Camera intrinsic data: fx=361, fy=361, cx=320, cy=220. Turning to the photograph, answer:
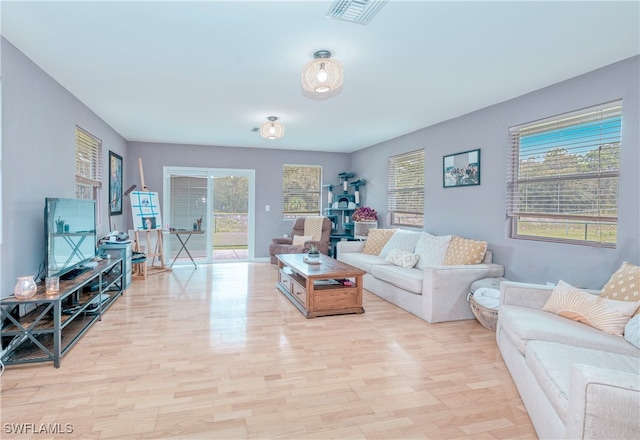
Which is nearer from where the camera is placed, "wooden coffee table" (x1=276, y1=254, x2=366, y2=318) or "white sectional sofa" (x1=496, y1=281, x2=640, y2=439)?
"white sectional sofa" (x1=496, y1=281, x2=640, y2=439)

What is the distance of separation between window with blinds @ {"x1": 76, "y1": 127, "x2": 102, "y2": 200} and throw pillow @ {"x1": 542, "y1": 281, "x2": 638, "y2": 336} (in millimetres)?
4912

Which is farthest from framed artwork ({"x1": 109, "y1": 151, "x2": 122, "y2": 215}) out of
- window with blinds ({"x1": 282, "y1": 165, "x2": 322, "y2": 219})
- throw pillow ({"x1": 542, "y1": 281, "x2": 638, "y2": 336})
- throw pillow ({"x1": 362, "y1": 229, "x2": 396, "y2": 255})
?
throw pillow ({"x1": 542, "y1": 281, "x2": 638, "y2": 336})

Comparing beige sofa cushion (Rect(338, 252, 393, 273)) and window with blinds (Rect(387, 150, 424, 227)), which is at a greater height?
window with blinds (Rect(387, 150, 424, 227))

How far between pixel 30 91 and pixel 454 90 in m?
3.85

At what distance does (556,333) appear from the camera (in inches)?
87.3

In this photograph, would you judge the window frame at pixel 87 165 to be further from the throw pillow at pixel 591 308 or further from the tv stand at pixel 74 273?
the throw pillow at pixel 591 308

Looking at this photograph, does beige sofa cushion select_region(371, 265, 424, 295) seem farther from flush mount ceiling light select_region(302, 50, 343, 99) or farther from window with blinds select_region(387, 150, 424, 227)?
flush mount ceiling light select_region(302, 50, 343, 99)

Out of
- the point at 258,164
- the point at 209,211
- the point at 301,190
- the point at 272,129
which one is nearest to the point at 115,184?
the point at 209,211

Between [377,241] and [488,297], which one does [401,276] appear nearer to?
[488,297]

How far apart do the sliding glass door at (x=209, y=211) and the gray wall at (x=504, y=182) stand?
327 centimetres

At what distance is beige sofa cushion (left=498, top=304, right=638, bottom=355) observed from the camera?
2.13 meters

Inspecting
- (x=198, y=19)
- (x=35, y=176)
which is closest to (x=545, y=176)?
(x=198, y=19)

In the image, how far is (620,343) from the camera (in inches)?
85.0

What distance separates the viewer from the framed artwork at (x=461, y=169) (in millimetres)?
4445
